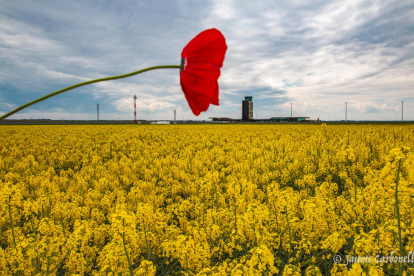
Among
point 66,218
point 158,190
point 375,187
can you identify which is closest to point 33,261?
point 66,218

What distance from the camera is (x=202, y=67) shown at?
0.69 metres

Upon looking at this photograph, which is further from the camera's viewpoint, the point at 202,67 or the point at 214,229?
the point at 214,229

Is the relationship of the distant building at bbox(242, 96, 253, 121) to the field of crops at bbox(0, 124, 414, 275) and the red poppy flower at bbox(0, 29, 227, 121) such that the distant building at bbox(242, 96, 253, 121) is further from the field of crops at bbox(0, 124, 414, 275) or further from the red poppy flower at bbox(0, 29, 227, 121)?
the red poppy flower at bbox(0, 29, 227, 121)

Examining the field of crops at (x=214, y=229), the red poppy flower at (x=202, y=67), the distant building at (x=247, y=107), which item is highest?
the distant building at (x=247, y=107)

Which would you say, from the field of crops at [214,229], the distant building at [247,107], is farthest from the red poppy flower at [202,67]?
the distant building at [247,107]

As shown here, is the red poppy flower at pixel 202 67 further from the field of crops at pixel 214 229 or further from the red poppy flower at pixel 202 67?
the field of crops at pixel 214 229

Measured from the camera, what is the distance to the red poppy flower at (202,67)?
0.65 m

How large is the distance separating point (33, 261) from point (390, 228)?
3890mm

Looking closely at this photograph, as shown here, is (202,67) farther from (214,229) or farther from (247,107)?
(247,107)

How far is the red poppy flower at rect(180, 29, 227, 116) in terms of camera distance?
0.65 metres

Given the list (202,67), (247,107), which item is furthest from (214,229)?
(247,107)

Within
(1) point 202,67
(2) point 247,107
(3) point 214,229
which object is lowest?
(3) point 214,229

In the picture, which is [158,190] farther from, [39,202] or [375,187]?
[375,187]

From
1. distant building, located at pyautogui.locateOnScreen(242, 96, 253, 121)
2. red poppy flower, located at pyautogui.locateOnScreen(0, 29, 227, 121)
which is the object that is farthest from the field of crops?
distant building, located at pyautogui.locateOnScreen(242, 96, 253, 121)
